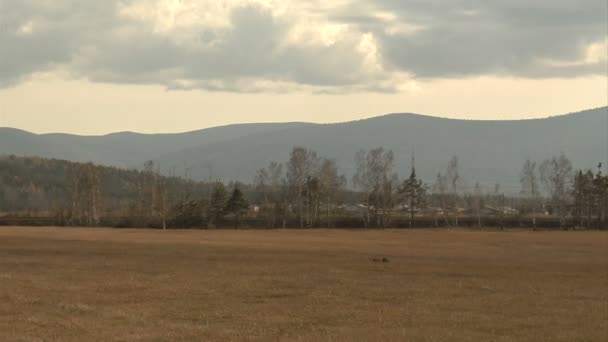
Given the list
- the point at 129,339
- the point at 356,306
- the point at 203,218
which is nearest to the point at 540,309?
the point at 356,306

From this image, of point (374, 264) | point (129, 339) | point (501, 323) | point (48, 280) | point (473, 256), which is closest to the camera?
point (129, 339)

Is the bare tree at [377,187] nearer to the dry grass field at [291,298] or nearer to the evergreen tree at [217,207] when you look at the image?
the evergreen tree at [217,207]

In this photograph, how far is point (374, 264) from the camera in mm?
48281

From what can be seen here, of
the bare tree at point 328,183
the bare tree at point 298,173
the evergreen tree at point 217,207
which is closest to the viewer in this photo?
the evergreen tree at point 217,207

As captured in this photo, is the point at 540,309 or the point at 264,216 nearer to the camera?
the point at 540,309

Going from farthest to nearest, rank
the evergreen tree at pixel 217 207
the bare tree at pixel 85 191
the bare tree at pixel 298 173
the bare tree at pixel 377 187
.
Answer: the bare tree at pixel 298 173 → the bare tree at pixel 85 191 → the bare tree at pixel 377 187 → the evergreen tree at pixel 217 207

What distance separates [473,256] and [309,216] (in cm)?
8560

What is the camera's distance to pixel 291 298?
Result: 31859mm

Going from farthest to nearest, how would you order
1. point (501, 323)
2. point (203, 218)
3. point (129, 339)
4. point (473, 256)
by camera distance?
point (203, 218)
point (473, 256)
point (501, 323)
point (129, 339)

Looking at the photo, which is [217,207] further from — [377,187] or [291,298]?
[291,298]

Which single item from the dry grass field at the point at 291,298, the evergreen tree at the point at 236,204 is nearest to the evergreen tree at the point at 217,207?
the evergreen tree at the point at 236,204

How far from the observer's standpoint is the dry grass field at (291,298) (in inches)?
967

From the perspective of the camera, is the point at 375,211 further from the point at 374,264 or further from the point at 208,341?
the point at 208,341

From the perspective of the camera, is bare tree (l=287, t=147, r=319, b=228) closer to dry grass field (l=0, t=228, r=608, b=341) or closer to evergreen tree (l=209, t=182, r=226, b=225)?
evergreen tree (l=209, t=182, r=226, b=225)
